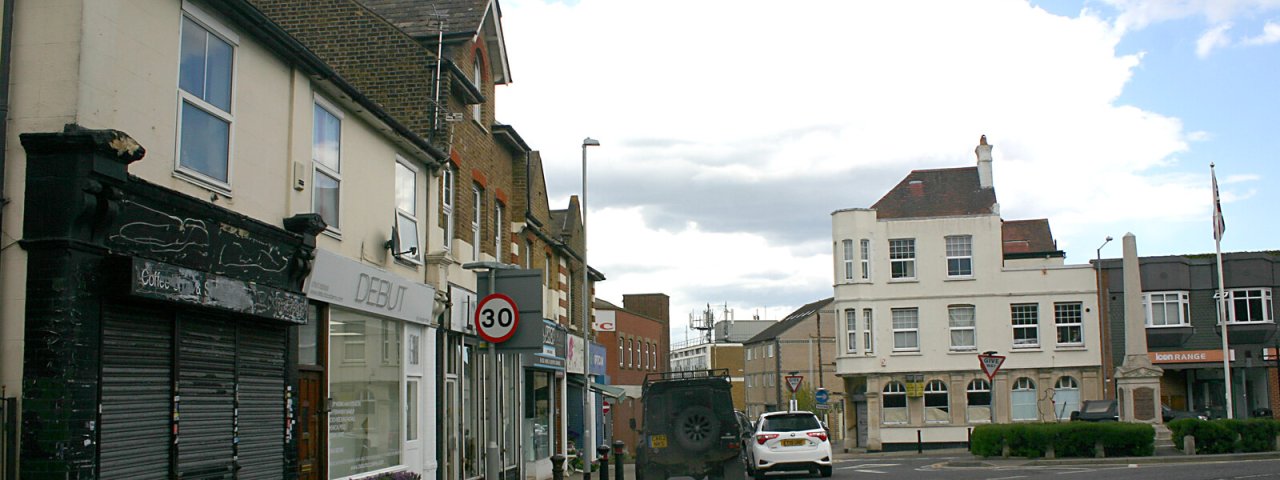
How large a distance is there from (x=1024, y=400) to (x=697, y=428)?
29446mm

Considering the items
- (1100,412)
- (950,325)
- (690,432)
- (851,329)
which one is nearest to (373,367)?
(690,432)

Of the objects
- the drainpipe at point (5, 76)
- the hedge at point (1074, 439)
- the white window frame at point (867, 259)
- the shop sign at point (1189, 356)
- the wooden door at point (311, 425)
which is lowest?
the hedge at point (1074, 439)

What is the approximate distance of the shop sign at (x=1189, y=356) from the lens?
146 feet

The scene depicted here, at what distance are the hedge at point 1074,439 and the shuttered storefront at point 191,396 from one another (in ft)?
62.3

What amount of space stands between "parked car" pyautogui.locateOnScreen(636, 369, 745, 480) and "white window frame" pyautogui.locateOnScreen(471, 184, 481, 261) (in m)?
4.06

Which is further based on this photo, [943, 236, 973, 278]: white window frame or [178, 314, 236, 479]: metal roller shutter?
[943, 236, 973, 278]: white window frame

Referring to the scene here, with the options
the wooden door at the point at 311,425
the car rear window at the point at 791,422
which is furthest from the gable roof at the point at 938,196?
the wooden door at the point at 311,425

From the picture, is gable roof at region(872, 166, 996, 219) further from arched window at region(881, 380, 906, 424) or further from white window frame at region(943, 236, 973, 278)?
arched window at region(881, 380, 906, 424)

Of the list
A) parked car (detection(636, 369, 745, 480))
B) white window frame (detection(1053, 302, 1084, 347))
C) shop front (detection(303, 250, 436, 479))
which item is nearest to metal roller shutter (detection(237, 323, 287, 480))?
shop front (detection(303, 250, 436, 479))

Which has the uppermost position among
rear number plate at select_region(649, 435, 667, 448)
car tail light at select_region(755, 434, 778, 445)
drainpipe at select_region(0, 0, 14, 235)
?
drainpipe at select_region(0, 0, 14, 235)

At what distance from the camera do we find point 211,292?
9.88 m

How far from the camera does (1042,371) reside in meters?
44.9

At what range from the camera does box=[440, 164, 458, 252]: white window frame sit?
1836cm

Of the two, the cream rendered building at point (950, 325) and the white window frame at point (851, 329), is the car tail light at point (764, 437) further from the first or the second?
the white window frame at point (851, 329)
